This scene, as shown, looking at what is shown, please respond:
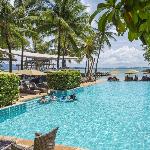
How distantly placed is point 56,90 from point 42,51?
43217mm

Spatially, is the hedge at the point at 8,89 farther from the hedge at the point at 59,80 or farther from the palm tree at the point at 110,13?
the palm tree at the point at 110,13

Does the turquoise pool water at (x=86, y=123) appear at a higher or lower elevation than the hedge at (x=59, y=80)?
lower

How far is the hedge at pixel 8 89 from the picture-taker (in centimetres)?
1798

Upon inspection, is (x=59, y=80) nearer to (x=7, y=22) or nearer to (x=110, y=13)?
(x=7, y=22)

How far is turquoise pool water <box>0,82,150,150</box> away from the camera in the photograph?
11.7 metres

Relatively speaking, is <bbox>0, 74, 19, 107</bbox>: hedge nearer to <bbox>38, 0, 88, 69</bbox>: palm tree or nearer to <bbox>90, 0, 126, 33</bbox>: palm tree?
<bbox>38, 0, 88, 69</bbox>: palm tree

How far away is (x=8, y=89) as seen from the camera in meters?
18.7

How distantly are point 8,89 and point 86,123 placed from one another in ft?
18.8

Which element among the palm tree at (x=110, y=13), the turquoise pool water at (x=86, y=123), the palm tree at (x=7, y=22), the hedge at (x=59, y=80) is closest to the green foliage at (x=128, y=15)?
the palm tree at (x=110, y=13)

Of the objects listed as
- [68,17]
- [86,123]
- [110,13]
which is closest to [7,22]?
[68,17]

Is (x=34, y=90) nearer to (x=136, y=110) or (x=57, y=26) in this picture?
(x=136, y=110)

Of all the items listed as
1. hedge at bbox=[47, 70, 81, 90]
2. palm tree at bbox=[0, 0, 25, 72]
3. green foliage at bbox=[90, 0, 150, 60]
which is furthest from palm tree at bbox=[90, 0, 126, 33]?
hedge at bbox=[47, 70, 81, 90]

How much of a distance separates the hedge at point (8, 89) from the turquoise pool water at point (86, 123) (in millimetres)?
653

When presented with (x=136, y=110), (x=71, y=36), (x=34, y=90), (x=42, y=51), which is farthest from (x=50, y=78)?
(x=42, y=51)
